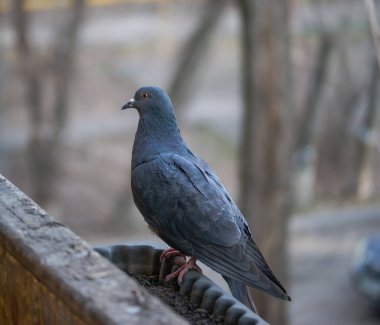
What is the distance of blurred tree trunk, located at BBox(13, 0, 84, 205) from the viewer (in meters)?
13.4

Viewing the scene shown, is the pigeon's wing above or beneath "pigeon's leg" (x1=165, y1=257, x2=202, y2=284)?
above

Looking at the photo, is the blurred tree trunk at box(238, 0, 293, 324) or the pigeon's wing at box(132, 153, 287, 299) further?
the blurred tree trunk at box(238, 0, 293, 324)

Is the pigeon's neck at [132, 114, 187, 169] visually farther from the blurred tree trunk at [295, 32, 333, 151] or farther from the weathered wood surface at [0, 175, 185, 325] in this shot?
the blurred tree trunk at [295, 32, 333, 151]

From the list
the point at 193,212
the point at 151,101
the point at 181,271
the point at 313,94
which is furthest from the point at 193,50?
the point at 181,271

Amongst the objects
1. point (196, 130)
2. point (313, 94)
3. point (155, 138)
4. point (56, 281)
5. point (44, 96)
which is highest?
point (196, 130)

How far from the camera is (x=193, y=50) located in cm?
1348

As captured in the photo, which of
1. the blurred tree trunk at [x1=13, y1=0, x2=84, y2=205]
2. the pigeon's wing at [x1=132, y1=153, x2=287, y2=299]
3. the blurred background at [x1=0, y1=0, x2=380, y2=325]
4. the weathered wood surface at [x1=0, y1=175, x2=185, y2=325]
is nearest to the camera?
the weathered wood surface at [x1=0, y1=175, x2=185, y2=325]

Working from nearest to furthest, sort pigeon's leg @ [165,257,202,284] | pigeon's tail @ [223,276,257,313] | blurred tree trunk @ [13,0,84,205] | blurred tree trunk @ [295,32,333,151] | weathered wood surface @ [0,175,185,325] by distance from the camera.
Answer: weathered wood surface @ [0,175,185,325] < pigeon's leg @ [165,257,202,284] < pigeon's tail @ [223,276,257,313] < blurred tree trunk @ [13,0,84,205] < blurred tree trunk @ [295,32,333,151]

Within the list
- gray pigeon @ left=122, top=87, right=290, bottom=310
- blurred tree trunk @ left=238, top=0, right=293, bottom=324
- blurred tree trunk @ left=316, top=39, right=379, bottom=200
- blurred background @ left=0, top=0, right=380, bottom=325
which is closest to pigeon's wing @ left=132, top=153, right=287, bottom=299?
gray pigeon @ left=122, top=87, right=290, bottom=310

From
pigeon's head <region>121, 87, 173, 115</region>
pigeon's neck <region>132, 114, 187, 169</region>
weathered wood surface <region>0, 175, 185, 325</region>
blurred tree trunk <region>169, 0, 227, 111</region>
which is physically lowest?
weathered wood surface <region>0, 175, 185, 325</region>

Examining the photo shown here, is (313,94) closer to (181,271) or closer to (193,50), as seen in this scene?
(193,50)

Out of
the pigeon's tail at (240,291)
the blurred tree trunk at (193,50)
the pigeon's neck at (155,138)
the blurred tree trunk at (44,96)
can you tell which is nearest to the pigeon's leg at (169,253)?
the pigeon's tail at (240,291)

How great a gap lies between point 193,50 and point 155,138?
9.82 m

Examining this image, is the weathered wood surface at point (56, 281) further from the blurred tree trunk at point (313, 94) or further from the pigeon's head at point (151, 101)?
the blurred tree trunk at point (313, 94)
